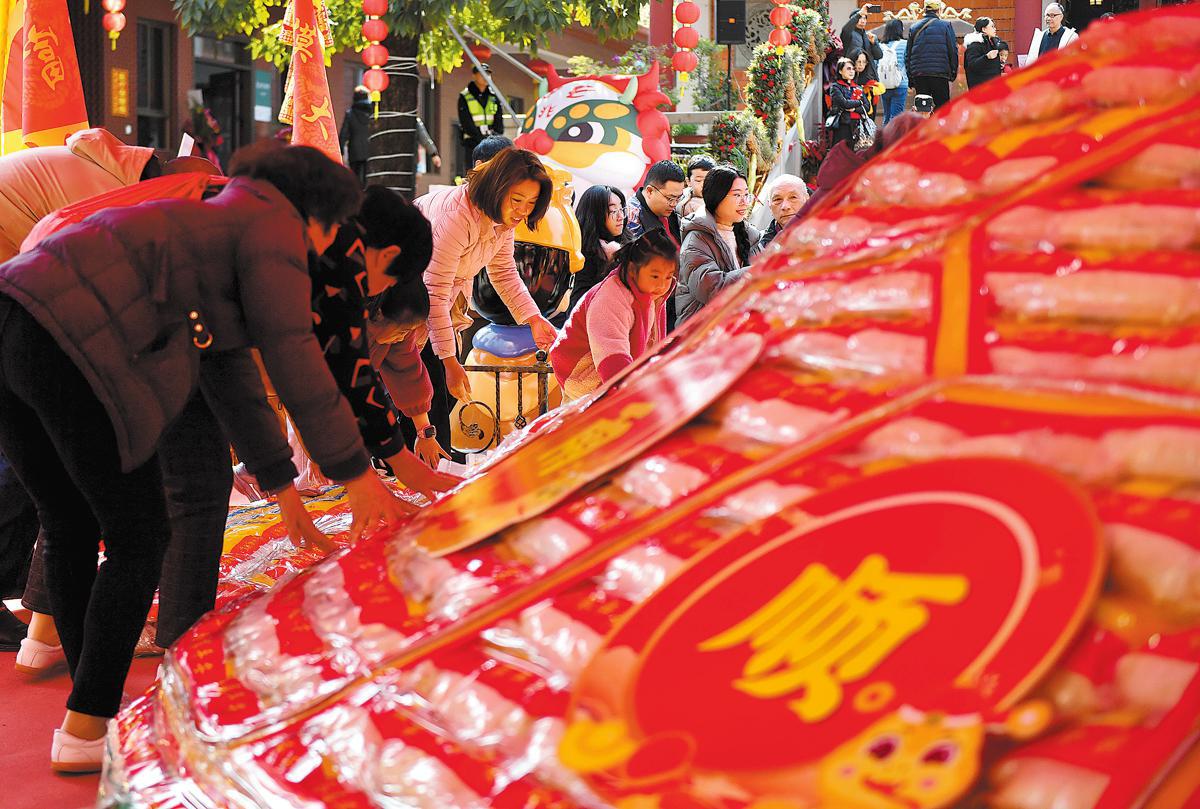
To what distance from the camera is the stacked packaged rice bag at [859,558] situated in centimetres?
111

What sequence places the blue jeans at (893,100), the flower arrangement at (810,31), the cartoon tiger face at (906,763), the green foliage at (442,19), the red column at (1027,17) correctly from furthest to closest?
the red column at (1027,17), the flower arrangement at (810,31), the blue jeans at (893,100), the green foliage at (442,19), the cartoon tiger face at (906,763)

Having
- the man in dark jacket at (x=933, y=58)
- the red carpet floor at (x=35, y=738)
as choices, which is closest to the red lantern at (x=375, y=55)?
the man in dark jacket at (x=933, y=58)

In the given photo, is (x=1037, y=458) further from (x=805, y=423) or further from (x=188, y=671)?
(x=188, y=671)

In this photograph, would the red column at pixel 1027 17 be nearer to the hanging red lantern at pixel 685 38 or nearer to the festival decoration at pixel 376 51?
the hanging red lantern at pixel 685 38

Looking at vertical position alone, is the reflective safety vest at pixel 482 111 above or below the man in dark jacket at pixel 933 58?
below

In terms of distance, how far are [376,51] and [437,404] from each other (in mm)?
3901

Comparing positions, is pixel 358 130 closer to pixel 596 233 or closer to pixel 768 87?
pixel 768 87

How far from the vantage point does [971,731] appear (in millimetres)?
1102

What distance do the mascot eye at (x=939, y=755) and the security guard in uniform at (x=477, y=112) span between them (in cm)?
932

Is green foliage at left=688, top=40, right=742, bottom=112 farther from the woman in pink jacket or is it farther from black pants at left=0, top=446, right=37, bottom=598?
black pants at left=0, top=446, right=37, bottom=598

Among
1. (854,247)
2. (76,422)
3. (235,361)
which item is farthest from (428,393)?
(854,247)

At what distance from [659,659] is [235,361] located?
1058 millimetres

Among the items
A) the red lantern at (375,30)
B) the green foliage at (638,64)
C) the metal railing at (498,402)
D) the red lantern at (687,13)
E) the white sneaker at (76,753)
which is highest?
the red lantern at (687,13)

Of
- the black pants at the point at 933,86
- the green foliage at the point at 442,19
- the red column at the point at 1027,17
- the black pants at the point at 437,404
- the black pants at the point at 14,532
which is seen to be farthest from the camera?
the red column at the point at 1027,17
